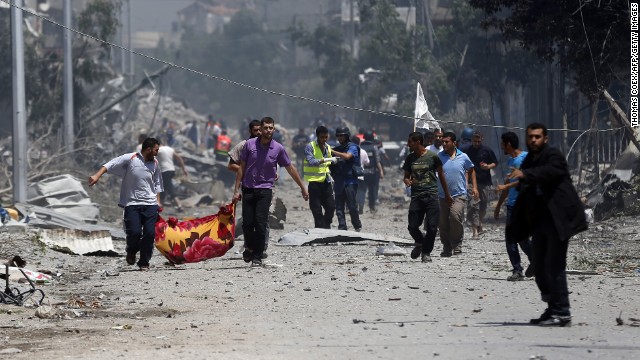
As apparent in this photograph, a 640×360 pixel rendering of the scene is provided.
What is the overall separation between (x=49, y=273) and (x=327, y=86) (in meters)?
48.7

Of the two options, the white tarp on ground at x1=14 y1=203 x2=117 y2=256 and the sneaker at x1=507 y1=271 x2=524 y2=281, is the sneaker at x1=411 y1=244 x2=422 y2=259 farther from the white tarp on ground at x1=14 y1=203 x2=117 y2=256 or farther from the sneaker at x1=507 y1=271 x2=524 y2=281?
the white tarp on ground at x1=14 y1=203 x2=117 y2=256

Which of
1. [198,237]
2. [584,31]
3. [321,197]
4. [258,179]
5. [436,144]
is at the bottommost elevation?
[198,237]

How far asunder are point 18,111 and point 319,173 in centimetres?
649

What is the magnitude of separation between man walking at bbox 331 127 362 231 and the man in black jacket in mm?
9201

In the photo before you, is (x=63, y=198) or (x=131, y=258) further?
(x=63, y=198)

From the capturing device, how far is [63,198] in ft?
70.9

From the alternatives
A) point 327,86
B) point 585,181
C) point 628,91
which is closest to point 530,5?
point 628,91

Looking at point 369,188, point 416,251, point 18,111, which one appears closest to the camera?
point 416,251

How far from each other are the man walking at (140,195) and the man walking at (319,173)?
4.06 meters

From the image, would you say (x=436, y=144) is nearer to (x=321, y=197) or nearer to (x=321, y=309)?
(x=321, y=197)

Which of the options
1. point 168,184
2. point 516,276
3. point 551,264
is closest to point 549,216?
point 551,264

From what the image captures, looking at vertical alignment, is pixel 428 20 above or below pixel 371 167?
above

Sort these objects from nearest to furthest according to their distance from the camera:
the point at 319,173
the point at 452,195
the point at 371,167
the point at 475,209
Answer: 1. the point at 452,195
2. the point at 319,173
3. the point at 475,209
4. the point at 371,167

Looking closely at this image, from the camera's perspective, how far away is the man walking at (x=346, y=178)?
59.6 ft
